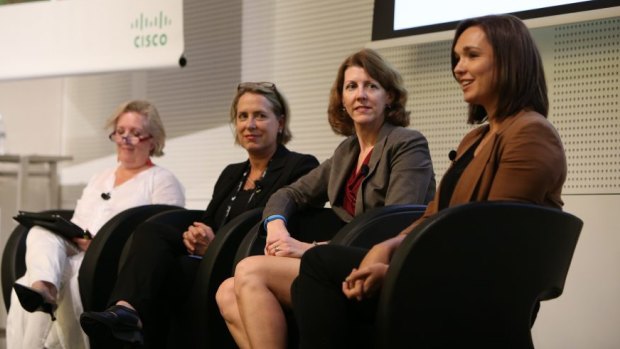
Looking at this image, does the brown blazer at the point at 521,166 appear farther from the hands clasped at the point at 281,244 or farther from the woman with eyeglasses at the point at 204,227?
the woman with eyeglasses at the point at 204,227

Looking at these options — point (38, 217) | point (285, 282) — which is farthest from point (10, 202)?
point (285, 282)

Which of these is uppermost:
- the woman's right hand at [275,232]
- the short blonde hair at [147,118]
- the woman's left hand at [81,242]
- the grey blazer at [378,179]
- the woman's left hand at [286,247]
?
the short blonde hair at [147,118]

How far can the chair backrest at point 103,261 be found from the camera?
327cm

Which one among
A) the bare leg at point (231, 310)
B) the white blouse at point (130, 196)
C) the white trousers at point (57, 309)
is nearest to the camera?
the bare leg at point (231, 310)

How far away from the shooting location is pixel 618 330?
3092 millimetres

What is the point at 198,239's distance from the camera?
309 cm

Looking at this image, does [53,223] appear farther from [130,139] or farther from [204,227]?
[204,227]

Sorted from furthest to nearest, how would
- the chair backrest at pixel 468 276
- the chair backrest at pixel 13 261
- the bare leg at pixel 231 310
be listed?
1. the chair backrest at pixel 13 261
2. the bare leg at pixel 231 310
3. the chair backrest at pixel 468 276

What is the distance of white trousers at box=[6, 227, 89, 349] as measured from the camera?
341 centimetres

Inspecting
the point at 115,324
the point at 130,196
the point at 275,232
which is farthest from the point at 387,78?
the point at 130,196

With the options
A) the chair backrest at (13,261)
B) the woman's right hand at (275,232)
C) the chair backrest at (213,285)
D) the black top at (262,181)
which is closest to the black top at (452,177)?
the woman's right hand at (275,232)

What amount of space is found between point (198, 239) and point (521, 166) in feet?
4.78

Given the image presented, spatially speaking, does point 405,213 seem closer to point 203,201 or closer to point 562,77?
point 562,77

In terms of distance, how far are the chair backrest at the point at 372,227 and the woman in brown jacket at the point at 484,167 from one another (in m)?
0.17
